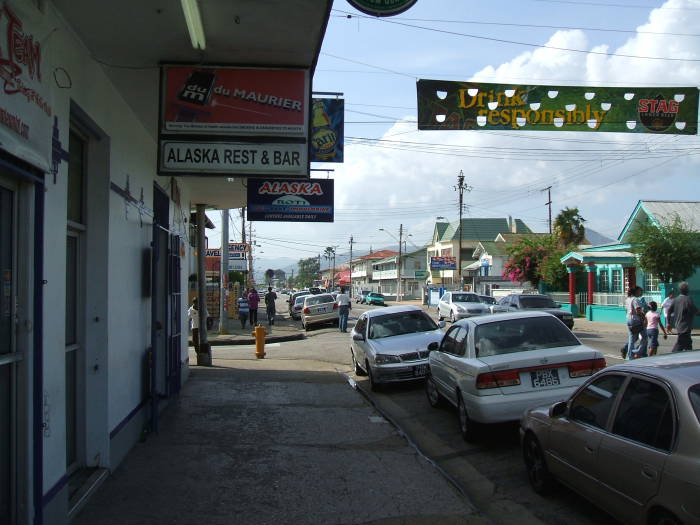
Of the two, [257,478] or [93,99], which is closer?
[93,99]

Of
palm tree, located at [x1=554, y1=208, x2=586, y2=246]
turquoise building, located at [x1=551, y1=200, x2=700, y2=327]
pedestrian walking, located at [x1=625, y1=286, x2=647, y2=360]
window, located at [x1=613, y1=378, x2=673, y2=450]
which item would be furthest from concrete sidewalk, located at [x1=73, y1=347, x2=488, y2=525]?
palm tree, located at [x1=554, y1=208, x2=586, y2=246]

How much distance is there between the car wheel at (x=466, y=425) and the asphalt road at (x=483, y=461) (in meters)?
0.12

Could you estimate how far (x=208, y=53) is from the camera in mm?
5812

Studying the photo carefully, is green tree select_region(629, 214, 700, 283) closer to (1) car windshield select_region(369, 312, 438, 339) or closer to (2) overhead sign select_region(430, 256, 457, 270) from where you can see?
(1) car windshield select_region(369, 312, 438, 339)

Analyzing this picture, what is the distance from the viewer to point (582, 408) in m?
4.88

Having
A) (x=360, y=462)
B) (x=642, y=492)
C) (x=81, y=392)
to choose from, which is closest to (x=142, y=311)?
(x=81, y=392)

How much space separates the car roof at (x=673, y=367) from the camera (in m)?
3.87

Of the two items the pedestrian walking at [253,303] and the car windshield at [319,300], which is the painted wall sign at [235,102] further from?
the pedestrian walking at [253,303]

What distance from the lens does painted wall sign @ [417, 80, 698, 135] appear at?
414 inches

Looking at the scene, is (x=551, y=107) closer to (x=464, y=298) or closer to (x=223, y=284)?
(x=223, y=284)

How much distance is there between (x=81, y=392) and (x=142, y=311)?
6.58 feet

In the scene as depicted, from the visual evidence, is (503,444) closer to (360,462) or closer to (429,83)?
(360,462)

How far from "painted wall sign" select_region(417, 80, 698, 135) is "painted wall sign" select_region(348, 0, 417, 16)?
A: 477 centimetres

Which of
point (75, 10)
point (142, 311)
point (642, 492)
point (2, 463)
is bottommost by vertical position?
point (642, 492)
